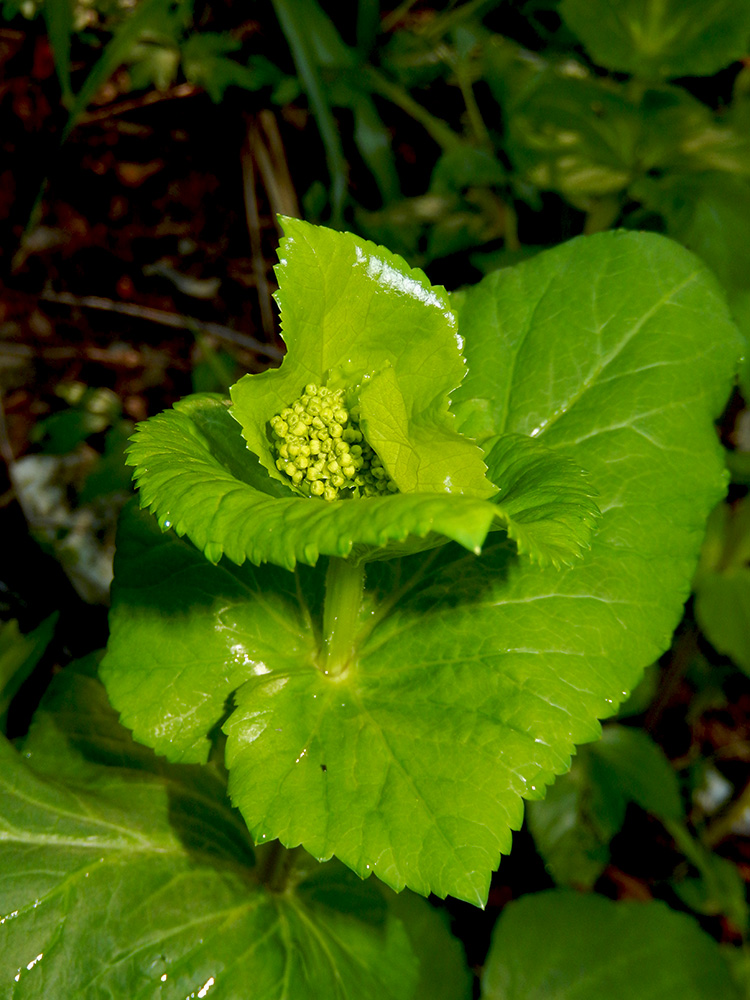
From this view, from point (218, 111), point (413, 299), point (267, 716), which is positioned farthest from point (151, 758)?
point (218, 111)

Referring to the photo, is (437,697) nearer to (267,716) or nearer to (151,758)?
(267,716)

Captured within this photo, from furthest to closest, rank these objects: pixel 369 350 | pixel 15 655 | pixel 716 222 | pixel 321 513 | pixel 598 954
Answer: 1. pixel 716 222
2. pixel 598 954
3. pixel 15 655
4. pixel 369 350
5. pixel 321 513

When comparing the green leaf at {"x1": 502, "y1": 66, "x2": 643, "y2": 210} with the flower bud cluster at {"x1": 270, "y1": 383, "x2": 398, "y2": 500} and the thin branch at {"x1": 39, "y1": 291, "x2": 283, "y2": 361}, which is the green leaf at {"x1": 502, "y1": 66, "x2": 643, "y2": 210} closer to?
the thin branch at {"x1": 39, "y1": 291, "x2": 283, "y2": 361}

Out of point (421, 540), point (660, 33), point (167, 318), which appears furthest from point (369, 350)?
point (167, 318)

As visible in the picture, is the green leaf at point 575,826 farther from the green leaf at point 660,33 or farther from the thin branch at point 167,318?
the green leaf at point 660,33

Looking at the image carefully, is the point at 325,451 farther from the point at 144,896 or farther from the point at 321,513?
the point at 144,896

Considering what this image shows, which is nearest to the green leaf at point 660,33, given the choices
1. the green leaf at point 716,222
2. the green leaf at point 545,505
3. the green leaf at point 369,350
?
the green leaf at point 716,222

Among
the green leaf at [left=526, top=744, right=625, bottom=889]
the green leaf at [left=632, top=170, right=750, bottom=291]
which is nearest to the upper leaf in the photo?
the green leaf at [left=632, top=170, right=750, bottom=291]
